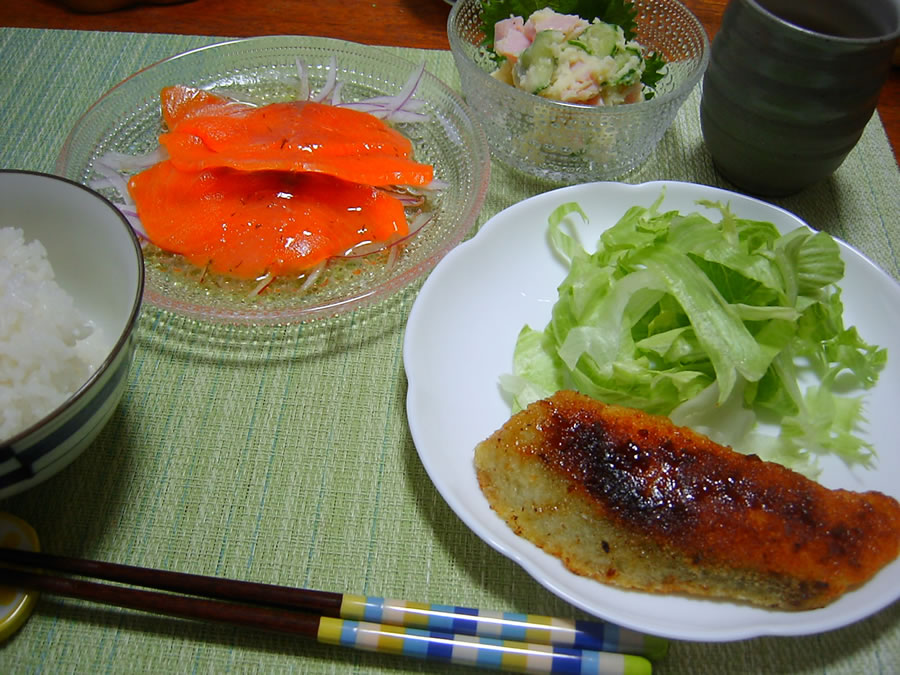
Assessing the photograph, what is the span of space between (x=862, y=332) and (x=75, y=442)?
1720 millimetres

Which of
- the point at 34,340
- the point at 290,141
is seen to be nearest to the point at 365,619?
the point at 34,340

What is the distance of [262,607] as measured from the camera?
45.9 inches

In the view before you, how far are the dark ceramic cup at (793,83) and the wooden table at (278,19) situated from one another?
984mm

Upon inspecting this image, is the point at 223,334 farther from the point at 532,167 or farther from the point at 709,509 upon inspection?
the point at 709,509

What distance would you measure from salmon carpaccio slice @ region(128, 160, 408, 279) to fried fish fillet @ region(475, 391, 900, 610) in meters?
0.78

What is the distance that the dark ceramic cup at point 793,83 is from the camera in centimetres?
160

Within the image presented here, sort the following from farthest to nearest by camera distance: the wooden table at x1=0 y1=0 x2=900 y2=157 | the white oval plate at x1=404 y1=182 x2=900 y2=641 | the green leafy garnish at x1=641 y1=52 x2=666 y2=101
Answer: the wooden table at x1=0 y1=0 x2=900 y2=157
the green leafy garnish at x1=641 y1=52 x2=666 y2=101
the white oval plate at x1=404 y1=182 x2=900 y2=641

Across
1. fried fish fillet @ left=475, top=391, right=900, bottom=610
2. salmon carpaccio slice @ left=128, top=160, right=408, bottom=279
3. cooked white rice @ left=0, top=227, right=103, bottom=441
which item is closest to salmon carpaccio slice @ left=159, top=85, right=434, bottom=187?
salmon carpaccio slice @ left=128, top=160, right=408, bottom=279

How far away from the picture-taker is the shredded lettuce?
1374 mm

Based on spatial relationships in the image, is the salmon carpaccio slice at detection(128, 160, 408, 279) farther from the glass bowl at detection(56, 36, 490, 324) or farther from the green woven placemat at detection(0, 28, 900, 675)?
the green woven placemat at detection(0, 28, 900, 675)

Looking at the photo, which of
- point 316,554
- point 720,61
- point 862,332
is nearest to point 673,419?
point 862,332

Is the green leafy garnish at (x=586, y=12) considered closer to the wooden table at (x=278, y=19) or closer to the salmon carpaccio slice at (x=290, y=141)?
the wooden table at (x=278, y=19)

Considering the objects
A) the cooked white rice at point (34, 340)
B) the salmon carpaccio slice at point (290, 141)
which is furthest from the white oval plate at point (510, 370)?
the cooked white rice at point (34, 340)

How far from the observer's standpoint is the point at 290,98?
2.17 meters
